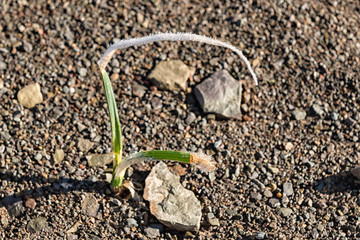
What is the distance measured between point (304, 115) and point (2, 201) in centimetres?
170

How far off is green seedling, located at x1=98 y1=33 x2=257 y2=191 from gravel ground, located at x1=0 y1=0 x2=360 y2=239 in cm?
24

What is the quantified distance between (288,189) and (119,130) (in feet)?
3.06

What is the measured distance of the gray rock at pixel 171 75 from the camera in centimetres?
304

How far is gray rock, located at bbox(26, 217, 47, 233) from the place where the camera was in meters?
2.54

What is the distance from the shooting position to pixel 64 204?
8.57 ft

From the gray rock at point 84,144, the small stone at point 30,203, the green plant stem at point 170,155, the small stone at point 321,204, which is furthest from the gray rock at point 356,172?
the small stone at point 30,203

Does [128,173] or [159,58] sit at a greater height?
[159,58]

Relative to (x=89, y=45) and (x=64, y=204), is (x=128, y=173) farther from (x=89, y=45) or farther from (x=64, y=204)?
(x=89, y=45)

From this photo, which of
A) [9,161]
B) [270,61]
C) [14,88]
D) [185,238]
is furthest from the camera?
[270,61]

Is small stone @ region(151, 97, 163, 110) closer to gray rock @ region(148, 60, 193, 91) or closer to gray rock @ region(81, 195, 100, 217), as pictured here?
gray rock @ region(148, 60, 193, 91)

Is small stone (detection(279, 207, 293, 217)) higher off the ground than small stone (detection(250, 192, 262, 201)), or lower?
lower

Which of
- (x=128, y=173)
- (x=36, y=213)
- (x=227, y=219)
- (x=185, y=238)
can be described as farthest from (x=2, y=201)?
(x=227, y=219)

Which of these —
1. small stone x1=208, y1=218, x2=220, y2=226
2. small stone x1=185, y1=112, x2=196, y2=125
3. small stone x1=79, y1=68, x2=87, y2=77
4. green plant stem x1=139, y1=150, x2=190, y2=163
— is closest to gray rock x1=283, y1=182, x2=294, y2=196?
small stone x1=208, y1=218, x2=220, y2=226

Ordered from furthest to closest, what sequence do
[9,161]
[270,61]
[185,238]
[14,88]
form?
1. [270,61]
2. [14,88]
3. [9,161]
4. [185,238]
